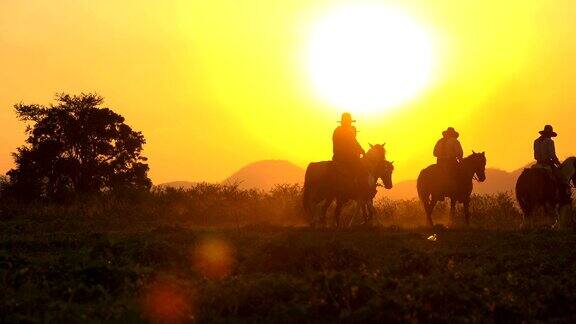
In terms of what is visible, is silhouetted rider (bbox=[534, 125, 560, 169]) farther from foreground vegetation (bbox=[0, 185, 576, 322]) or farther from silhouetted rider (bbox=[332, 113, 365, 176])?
silhouetted rider (bbox=[332, 113, 365, 176])

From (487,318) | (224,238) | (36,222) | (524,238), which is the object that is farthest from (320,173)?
(487,318)

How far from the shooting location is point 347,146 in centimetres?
2092

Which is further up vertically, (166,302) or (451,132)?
(451,132)

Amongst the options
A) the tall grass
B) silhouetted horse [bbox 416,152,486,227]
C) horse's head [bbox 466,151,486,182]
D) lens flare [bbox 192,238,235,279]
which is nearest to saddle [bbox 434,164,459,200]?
silhouetted horse [bbox 416,152,486,227]

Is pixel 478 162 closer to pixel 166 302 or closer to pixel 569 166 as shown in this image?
pixel 569 166

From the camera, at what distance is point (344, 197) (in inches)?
840

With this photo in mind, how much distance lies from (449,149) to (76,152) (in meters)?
27.5

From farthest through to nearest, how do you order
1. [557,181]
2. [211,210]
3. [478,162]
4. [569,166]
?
[211,210] < [478,162] < [569,166] < [557,181]

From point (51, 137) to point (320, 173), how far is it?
2664cm

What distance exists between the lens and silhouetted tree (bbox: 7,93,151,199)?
42.3 metres

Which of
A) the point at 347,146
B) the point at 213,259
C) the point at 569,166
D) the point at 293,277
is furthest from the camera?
the point at 569,166

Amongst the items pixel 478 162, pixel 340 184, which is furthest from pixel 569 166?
pixel 340 184

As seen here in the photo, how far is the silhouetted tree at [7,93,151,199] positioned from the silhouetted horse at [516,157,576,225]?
2581 cm

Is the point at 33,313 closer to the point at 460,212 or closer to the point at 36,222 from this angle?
the point at 36,222
